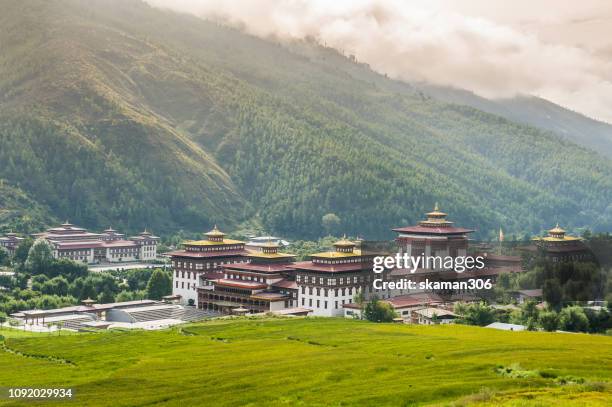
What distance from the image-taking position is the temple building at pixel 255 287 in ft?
352

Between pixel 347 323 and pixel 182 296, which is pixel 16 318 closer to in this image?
pixel 182 296

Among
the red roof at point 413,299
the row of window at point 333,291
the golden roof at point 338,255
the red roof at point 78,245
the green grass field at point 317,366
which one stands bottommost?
the green grass field at point 317,366

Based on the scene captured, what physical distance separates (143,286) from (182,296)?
13053 millimetres

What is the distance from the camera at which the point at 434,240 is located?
119562 millimetres

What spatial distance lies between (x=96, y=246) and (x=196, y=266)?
48.0 m

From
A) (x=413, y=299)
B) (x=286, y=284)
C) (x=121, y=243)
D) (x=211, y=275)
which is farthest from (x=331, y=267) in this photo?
(x=121, y=243)

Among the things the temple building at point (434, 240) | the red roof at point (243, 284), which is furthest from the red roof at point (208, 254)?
the temple building at point (434, 240)

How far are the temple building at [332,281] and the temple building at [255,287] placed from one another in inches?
91.3

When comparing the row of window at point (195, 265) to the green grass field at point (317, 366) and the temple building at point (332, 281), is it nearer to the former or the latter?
the temple building at point (332, 281)

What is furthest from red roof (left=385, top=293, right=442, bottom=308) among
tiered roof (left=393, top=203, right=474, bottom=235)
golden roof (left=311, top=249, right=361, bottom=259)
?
tiered roof (left=393, top=203, right=474, bottom=235)

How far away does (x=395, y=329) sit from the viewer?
86.3 meters

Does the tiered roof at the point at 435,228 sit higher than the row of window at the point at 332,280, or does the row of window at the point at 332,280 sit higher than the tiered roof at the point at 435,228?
the tiered roof at the point at 435,228

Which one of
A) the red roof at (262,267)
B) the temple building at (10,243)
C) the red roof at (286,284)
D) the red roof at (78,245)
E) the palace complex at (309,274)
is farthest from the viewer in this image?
the red roof at (78,245)

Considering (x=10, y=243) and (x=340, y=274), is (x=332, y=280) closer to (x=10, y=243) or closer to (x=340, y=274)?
(x=340, y=274)
